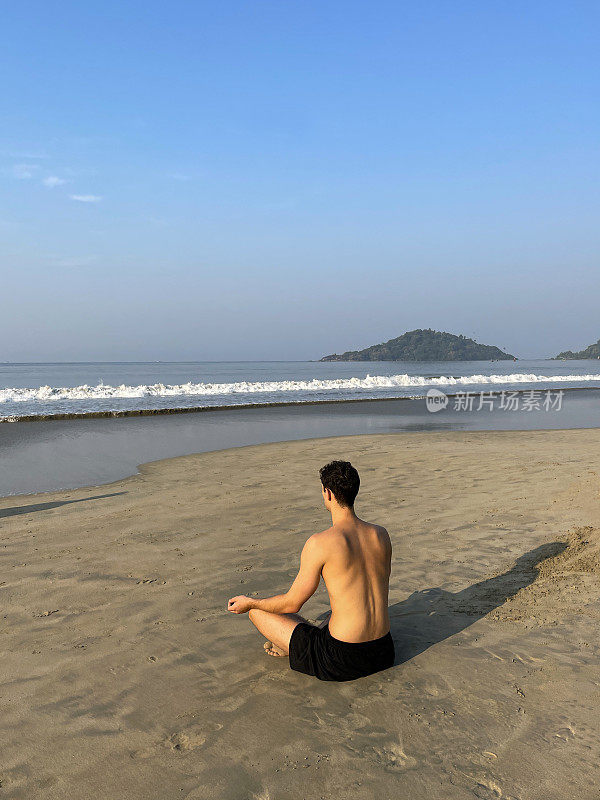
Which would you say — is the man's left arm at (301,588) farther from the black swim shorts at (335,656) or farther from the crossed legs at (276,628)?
the black swim shorts at (335,656)

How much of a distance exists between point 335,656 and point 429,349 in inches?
6550

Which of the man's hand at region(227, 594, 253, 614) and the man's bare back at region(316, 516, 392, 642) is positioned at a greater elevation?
the man's bare back at region(316, 516, 392, 642)

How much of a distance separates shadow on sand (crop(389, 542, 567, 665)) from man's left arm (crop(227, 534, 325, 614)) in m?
0.87

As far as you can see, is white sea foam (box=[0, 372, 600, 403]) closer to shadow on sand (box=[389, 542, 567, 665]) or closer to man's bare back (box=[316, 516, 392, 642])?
shadow on sand (box=[389, 542, 567, 665])

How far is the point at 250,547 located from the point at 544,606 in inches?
127

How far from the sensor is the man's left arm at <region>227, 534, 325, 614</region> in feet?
12.0

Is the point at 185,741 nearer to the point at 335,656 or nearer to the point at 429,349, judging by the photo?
the point at 335,656

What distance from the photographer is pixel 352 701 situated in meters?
3.53

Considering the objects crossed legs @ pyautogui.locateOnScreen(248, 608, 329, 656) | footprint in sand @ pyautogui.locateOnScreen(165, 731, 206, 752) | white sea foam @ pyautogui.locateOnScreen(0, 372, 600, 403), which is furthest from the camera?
white sea foam @ pyautogui.locateOnScreen(0, 372, 600, 403)

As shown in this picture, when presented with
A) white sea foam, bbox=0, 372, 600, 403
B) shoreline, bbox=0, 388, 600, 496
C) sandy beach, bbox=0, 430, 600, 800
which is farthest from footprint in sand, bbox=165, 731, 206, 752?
white sea foam, bbox=0, 372, 600, 403

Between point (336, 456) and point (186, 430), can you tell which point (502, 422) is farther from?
point (186, 430)

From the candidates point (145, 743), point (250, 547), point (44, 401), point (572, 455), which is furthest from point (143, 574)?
point (44, 401)

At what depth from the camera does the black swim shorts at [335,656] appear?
3680 millimetres

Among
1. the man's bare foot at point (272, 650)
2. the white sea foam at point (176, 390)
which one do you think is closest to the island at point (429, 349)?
the white sea foam at point (176, 390)
